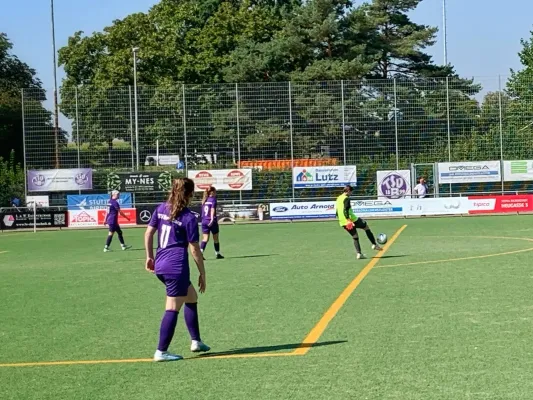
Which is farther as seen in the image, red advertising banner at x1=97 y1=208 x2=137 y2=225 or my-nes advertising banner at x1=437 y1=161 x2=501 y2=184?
my-nes advertising banner at x1=437 y1=161 x2=501 y2=184

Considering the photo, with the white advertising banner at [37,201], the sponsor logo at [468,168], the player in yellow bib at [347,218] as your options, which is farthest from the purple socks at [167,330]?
the white advertising banner at [37,201]

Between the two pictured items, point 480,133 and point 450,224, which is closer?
point 450,224

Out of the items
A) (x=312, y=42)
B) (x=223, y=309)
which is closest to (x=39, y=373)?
(x=223, y=309)

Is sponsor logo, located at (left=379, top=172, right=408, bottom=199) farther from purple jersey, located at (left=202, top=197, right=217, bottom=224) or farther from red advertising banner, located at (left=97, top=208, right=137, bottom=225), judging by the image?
purple jersey, located at (left=202, top=197, right=217, bottom=224)

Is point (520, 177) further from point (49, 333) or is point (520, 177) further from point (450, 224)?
point (49, 333)

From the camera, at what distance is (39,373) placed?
830 cm

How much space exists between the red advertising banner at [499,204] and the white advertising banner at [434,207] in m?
0.71

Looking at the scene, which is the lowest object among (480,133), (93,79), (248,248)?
(248,248)

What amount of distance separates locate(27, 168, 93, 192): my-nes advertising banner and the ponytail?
114ft

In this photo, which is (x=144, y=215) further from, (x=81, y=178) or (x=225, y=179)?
(x=225, y=179)

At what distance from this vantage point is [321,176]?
42625 mm

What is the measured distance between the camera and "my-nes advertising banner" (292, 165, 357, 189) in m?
42.5

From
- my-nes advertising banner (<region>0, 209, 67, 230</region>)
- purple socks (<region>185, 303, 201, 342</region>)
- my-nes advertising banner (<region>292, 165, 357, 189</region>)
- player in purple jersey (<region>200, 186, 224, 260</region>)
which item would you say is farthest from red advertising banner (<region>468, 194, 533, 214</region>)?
purple socks (<region>185, 303, 201, 342</region>)

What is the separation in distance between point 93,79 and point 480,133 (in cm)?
3173
